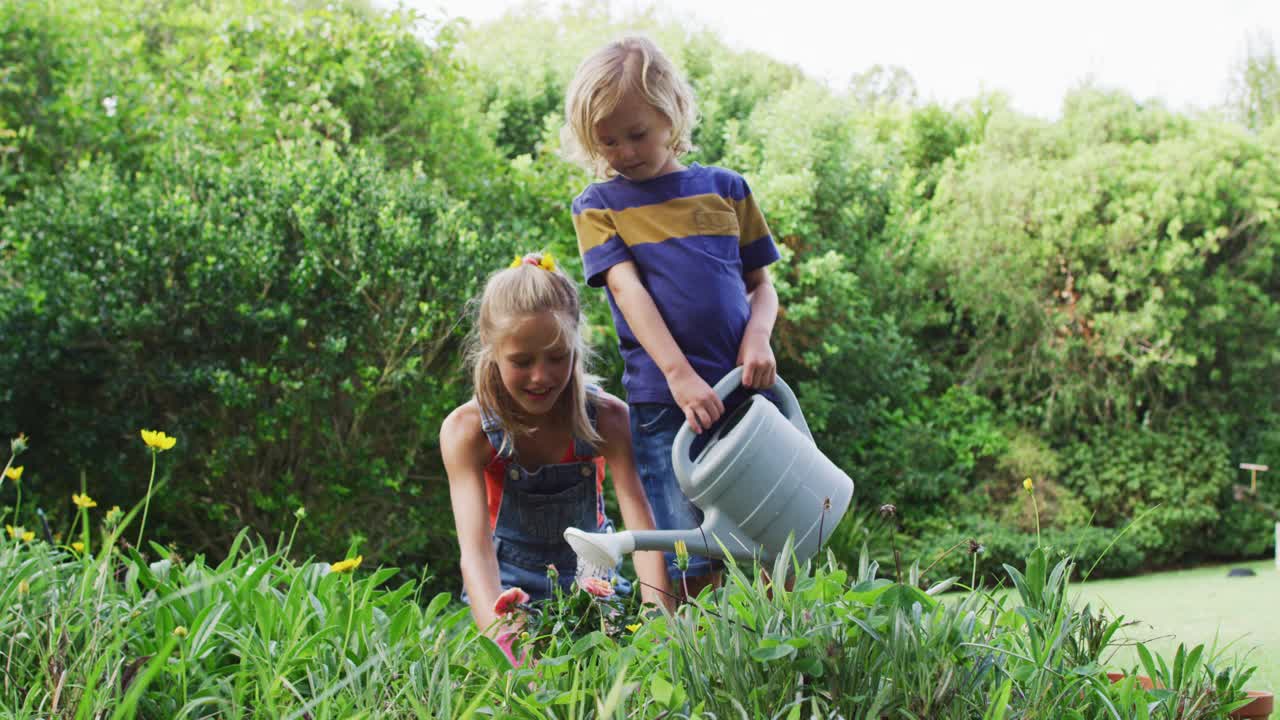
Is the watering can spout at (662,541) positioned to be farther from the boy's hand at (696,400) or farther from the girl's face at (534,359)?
the girl's face at (534,359)

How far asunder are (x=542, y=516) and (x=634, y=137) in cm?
97

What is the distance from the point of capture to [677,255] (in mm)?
2248

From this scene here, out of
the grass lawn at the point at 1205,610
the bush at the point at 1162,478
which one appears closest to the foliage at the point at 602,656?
the grass lawn at the point at 1205,610

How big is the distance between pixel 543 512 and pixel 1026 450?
6140mm

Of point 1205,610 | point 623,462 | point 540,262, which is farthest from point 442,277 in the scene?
point 1205,610

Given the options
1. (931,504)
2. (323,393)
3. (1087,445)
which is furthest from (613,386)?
(1087,445)

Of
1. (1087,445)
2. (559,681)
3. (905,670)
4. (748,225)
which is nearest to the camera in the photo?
(905,670)

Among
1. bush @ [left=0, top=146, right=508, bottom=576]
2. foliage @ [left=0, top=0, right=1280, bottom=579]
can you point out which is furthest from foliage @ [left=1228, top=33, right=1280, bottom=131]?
bush @ [left=0, top=146, right=508, bottom=576]

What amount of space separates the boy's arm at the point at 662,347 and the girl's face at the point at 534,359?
0.17 meters

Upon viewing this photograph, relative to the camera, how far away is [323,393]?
4715mm

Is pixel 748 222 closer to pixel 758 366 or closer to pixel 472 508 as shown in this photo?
pixel 758 366

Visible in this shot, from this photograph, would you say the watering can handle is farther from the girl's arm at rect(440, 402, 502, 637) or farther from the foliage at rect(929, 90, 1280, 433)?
the foliage at rect(929, 90, 1280, 433)

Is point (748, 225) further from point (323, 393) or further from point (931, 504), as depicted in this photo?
point (931, 504)

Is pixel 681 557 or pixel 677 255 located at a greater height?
pixel 677 255
